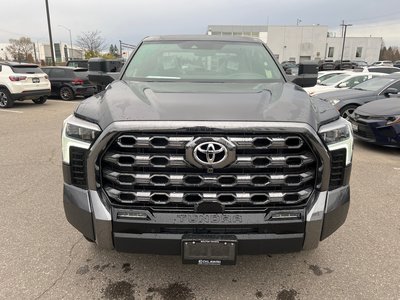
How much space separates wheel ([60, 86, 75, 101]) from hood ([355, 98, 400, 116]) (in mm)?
11839

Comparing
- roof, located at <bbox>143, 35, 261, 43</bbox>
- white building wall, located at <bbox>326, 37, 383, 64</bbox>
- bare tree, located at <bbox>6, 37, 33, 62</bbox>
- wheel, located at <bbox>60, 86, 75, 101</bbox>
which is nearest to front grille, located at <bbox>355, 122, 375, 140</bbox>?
roof, located at <bbox>143, 35, 261, 43</bbox>

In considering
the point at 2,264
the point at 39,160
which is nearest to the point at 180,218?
the point at 2,264

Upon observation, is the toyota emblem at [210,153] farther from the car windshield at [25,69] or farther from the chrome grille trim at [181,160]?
the car windshield at [25,69]

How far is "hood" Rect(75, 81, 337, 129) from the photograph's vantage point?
219 cm

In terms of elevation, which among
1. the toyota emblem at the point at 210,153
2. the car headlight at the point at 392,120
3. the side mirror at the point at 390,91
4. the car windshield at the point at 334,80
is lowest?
the car headlight at the point at 392,120

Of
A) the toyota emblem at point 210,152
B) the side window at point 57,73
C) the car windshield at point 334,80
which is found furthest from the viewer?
the side window at point 57,73

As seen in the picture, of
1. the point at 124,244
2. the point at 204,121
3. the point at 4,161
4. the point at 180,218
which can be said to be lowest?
the point at 4,161

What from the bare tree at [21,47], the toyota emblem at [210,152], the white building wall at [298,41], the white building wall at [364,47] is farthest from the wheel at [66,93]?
the white building wall at [364,47]

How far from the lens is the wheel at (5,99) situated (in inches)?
485

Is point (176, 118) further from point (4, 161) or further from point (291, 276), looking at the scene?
point (4, 161)

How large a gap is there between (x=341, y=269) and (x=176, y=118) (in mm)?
1913

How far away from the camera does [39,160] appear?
5.99 m

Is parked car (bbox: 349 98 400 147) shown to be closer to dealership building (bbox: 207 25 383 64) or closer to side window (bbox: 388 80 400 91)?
side window (bbox: 388 80 400 91)

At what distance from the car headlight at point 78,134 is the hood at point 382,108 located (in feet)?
19.7
